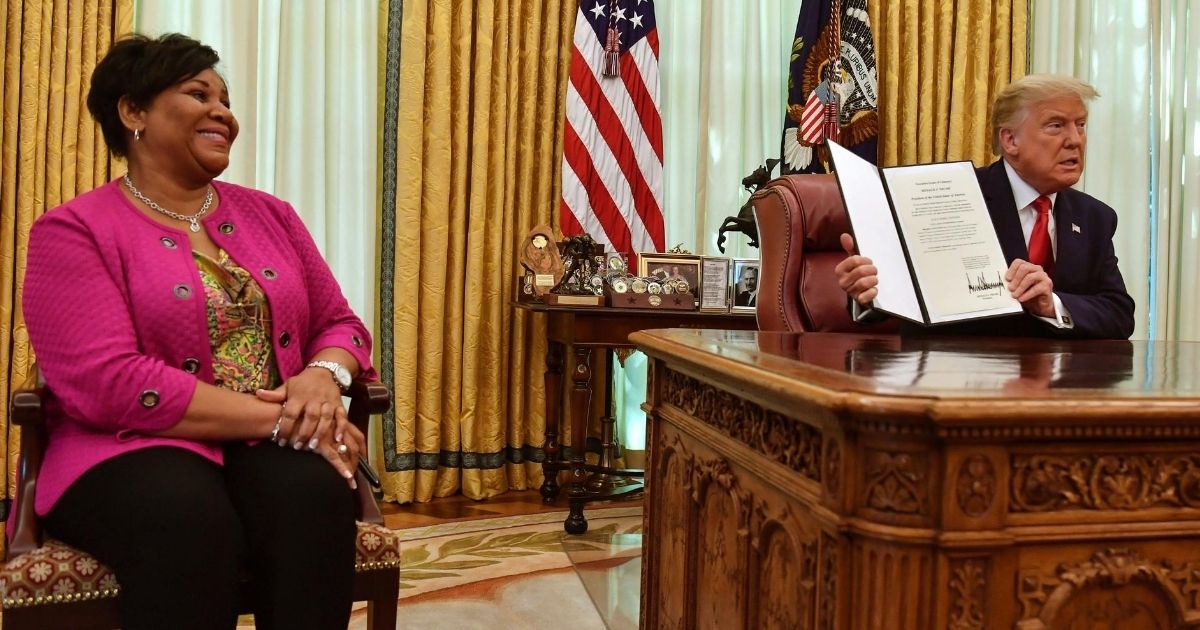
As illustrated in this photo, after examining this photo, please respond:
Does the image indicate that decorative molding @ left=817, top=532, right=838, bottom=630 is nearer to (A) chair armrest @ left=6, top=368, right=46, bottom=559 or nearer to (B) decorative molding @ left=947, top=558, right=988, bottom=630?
(B) decorative molding @ left=947, top=558, right=988, bottom=630

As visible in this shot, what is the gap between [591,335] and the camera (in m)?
3.23

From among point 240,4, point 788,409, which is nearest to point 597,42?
point 240,4

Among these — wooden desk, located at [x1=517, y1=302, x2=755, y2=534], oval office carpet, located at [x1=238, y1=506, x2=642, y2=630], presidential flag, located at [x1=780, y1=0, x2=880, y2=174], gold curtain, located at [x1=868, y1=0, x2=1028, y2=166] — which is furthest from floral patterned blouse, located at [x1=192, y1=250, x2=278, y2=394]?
gold curtain, located at [x1=868, y1=0, x2=1028, y2=166]

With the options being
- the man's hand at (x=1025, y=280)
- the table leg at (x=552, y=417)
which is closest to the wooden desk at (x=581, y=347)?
the table leg at (x=552, y=417)

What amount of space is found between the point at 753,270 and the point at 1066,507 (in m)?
2.58

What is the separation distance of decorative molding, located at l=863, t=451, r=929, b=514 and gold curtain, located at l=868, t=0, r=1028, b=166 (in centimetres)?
338

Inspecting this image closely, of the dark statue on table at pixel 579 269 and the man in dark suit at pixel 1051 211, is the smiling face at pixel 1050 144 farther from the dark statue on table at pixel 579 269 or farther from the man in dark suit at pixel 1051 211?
the dark statue on table at pixel 579 269

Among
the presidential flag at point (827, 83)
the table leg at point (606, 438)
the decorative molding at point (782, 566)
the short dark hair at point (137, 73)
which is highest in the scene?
the presidential flag at point (827, 83)

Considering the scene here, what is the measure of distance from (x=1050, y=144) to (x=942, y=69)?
202 centimetres

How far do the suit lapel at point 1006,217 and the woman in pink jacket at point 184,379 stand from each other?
4.87 feet

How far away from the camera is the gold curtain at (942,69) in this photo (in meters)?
3.97

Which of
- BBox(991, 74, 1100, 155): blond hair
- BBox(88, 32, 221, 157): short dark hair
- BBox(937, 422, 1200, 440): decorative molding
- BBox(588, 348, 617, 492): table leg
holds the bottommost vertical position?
BBox(588, 348, 617, 492): table leg

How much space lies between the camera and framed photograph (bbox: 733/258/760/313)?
11.3 ft

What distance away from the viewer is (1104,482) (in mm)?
912
